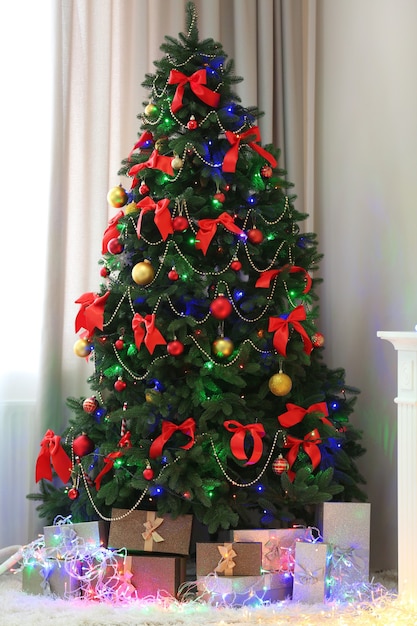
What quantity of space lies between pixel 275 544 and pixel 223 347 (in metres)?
0.61

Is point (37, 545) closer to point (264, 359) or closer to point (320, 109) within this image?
Result: point (264, 359)

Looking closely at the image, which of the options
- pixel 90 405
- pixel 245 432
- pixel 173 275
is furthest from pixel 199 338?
pixel 90 405

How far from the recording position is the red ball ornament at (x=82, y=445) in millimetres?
2545

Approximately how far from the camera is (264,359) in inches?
99.0

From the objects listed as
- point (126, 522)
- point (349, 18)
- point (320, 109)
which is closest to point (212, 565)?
point (126, 522)

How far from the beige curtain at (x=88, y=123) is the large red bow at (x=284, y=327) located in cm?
87

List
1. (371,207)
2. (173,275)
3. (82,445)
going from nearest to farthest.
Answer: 1. (173,275)
2. (82,445)
3. (371,207)

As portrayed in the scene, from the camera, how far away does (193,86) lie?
251 cm

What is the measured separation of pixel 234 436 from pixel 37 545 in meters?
0.73

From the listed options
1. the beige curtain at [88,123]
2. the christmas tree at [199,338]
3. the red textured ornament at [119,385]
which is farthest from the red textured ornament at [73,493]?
the beige curtain at [88,123]

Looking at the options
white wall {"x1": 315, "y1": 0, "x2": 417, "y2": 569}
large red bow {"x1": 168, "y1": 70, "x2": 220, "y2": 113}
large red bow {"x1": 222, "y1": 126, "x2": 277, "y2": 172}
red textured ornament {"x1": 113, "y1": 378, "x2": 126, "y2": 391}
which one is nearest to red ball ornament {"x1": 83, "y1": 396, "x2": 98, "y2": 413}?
red textured ornament {"x1": 113, "y1": 378, "x2": 126, "y2": 391}

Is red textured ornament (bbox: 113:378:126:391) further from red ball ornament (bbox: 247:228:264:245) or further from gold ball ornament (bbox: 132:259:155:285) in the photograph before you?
red ball ornament (bbox: 247:228:264:245)

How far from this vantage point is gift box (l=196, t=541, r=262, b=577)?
2.36 meters

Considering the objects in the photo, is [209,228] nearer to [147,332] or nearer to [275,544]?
[147,332]
